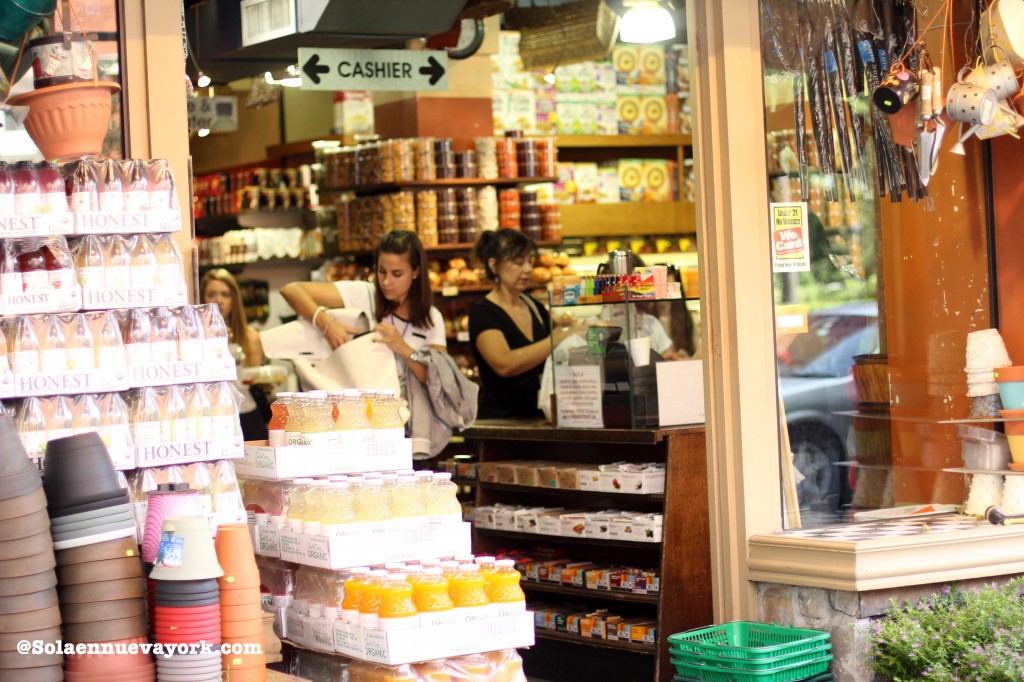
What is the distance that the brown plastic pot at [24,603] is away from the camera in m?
2.75

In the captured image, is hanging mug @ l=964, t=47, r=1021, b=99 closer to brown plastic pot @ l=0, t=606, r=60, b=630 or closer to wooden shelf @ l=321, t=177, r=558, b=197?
brown plastic pot @ l=0, t=606, r=60, b=630

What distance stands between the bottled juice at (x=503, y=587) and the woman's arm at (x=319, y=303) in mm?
2506

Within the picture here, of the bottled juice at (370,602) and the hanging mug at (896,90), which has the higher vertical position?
the hanging mug at (896,90)

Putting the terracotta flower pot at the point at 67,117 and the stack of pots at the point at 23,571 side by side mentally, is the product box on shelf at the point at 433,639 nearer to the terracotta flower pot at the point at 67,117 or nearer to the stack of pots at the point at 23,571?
the stack of pots at the point at 23,571

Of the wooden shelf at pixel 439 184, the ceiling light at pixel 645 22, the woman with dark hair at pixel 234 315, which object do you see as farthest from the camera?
the wooden shelf at pixel 439 184

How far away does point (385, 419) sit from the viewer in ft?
12.8

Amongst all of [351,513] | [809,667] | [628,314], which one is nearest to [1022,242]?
[628,314]

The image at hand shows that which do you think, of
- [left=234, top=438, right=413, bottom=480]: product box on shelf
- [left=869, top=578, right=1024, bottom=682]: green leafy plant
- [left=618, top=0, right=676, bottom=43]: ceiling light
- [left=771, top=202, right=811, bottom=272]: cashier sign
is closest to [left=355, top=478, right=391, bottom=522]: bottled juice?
[left=234, top=438, right=413, bottom=480]: product box on shelf

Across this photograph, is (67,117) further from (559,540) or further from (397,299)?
(559,540)

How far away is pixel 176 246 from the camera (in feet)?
11.7

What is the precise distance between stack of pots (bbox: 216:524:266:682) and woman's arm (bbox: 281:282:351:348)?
2628mm

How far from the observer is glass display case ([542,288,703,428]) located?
18.2 feet

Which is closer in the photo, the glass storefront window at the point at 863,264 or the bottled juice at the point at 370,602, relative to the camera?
the bottled juice at the point at 370,602

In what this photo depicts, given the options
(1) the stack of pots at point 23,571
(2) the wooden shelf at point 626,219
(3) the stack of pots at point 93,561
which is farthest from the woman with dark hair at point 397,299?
(2) the wooden shelf at point 626,219
